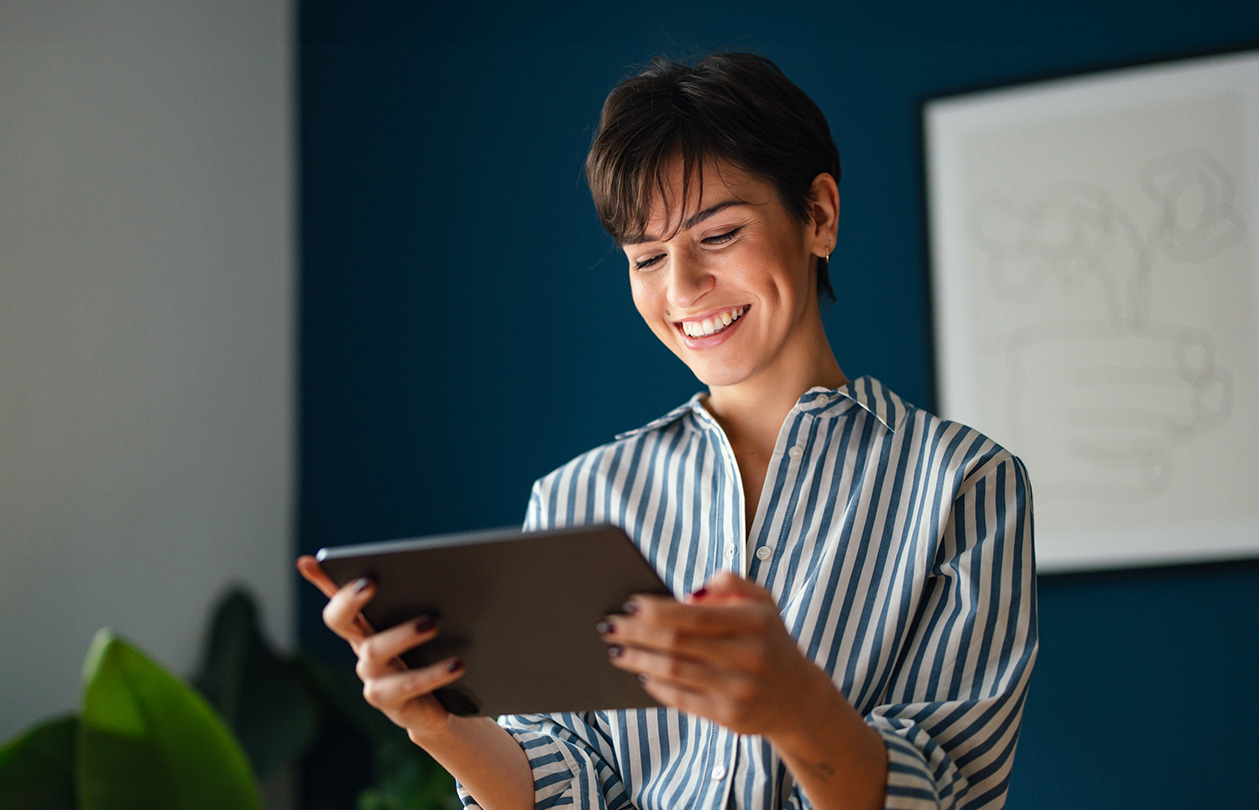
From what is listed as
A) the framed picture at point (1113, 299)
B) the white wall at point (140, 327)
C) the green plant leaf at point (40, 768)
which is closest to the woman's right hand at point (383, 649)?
the green plant leaf at point (40, 768)

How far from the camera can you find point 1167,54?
176 centimetres

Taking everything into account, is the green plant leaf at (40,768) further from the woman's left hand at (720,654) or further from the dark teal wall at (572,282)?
the woman's left hand at (720,654)

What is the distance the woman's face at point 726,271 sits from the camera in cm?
114

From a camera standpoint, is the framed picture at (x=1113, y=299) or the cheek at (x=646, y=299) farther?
the framed picture at (x=1113, y=299)

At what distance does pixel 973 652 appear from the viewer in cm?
101

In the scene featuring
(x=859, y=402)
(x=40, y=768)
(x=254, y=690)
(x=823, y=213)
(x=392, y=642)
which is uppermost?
(x=823, y=213)

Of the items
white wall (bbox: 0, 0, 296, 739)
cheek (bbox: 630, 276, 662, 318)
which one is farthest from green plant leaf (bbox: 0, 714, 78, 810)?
cheek (bbox: 630, 276, 662, 318)

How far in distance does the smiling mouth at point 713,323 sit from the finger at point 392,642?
0.49 metres

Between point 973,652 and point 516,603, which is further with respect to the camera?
point 973,652

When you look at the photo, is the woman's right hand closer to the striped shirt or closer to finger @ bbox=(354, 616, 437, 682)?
finger @ bbox=(354, 616, 437, 682)

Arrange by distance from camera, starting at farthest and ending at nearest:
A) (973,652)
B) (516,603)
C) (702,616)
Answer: (973,652) → (516,603) → (702,616)

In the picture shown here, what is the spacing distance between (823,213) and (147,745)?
3.89 feet

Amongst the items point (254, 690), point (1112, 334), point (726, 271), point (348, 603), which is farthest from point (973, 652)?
point (254, 690)

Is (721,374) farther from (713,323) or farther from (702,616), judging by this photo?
(702,616)
